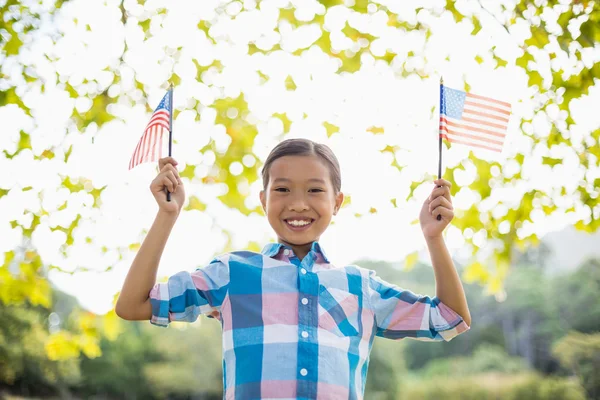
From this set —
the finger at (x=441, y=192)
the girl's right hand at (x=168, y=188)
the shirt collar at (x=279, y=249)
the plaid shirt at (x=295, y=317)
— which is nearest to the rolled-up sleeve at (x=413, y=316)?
the plaid shirt at (x=295, y=317)

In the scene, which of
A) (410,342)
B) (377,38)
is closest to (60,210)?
(377,38)

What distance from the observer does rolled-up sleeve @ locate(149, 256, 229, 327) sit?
6.06 ft

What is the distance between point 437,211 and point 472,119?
22.8 inches

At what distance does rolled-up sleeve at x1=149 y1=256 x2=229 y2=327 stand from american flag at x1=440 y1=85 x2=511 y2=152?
906 mm

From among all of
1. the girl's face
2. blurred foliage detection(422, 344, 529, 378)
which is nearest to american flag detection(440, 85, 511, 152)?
the girl's face

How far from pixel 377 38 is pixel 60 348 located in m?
3.69

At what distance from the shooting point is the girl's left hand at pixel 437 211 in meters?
1.97

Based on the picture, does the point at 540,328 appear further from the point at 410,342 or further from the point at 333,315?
the point at 333,315

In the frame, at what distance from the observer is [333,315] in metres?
1.89

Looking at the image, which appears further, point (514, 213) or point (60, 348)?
point (60, 348)

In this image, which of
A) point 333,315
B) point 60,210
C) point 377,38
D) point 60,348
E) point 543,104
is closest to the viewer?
point 333,315

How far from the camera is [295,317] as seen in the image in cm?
186

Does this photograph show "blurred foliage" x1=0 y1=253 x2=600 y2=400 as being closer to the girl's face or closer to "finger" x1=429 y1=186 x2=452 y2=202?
the girl's face

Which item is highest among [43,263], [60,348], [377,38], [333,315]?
[377,38]
